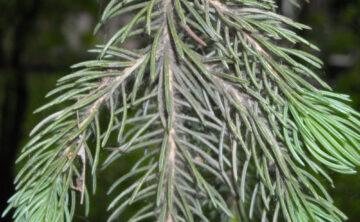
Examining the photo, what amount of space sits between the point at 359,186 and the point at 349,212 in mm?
156

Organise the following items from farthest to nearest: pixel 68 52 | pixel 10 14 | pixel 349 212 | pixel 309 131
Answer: pixel 68 52, pixel 10 14, pixel 349 212, pixel 309 131

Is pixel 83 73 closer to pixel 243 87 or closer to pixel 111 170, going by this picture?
pixel 243 87

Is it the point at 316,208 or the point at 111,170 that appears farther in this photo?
the point at 111,170

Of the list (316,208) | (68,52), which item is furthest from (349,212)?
(68,52)

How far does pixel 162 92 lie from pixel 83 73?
3.3 inches

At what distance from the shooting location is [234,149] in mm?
406

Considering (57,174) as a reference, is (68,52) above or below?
above

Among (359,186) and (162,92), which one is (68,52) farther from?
(162,92)

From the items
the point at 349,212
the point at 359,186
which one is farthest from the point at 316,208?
the point at 349,212

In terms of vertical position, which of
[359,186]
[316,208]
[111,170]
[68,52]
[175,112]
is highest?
[68,52]

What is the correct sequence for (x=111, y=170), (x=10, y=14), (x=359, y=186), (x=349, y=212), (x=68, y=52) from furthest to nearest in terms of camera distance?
1. (x=68, y=52)
2. (x=111, y=170)
3. (x=10, y=14)
4. (x=349, y=212)
5. (x=359, y=186)

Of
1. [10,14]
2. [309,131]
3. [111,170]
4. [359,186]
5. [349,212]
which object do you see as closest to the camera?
[309,131]

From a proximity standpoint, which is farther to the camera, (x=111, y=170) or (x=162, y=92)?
(x=111, y=170)

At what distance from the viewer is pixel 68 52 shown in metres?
2.57
